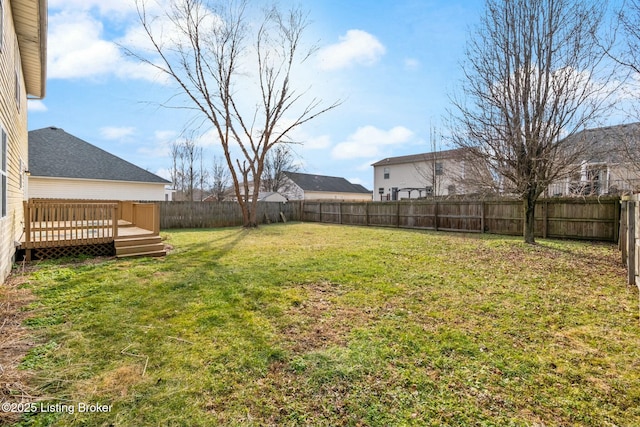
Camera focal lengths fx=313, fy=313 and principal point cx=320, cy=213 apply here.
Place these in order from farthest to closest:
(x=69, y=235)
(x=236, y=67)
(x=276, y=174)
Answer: (x=276, y=174)
(x=236, y=67)
(x=69, y=235)

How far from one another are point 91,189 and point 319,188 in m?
28.1

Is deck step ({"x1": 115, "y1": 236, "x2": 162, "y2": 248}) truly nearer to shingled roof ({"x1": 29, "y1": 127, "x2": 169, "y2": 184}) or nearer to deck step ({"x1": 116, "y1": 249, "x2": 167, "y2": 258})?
deck step ({"x1": 116, "y1": 249, "x2": 167, "y2": 258})

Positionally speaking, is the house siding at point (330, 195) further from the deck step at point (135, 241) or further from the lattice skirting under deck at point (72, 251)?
the lattice skirting under deck at point (72, 251)

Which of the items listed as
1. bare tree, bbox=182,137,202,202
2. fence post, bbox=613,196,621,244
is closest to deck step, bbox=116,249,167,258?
fence post, bbox=613,196,621,244

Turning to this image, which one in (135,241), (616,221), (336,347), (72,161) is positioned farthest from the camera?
(72,161)

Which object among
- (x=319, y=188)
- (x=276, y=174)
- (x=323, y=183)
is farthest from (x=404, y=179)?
(x=276, y=174)

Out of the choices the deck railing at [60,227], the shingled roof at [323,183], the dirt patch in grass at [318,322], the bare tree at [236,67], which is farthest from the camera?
the shingled roof at [323,183]

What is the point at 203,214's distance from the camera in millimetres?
17812

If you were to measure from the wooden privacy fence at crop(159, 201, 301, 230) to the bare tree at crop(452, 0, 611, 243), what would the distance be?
44.5 ft

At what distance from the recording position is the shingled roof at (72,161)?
15922mm

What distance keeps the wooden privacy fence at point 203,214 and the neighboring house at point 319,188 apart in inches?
767

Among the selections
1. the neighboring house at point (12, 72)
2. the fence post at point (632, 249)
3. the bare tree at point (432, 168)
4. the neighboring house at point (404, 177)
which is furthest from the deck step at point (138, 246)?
the neighboring house at point (404, 177)

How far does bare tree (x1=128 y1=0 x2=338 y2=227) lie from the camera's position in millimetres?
14930

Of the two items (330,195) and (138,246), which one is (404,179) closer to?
(330,195)
